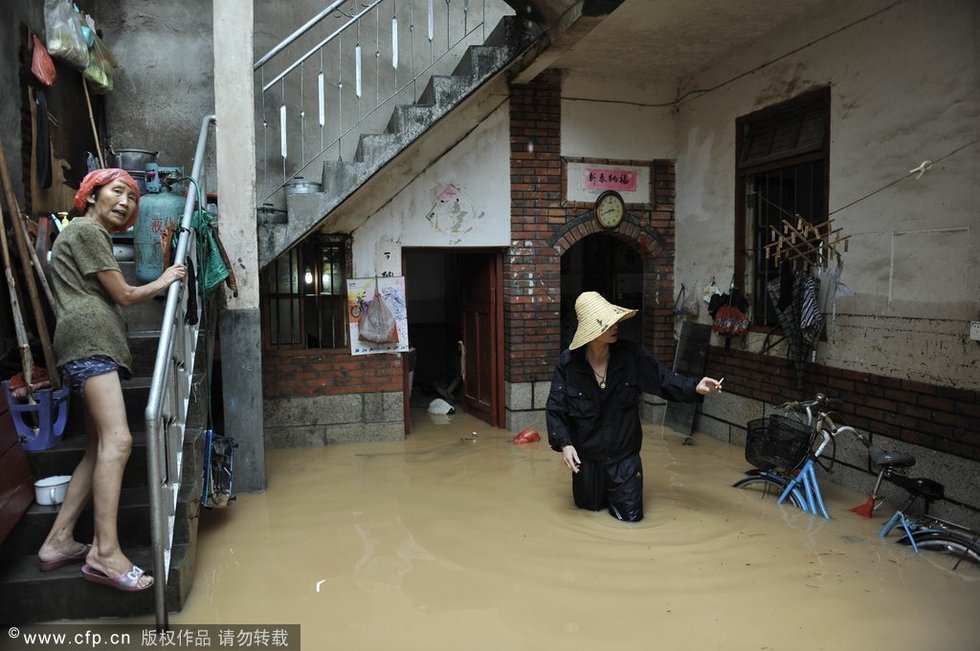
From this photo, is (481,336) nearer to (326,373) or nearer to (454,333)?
(326,373)

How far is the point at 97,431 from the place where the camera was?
323 centimetres

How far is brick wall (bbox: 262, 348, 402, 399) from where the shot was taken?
22.3 ft

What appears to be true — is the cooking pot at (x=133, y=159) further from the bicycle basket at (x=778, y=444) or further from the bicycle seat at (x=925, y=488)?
the bicycle seat at (x=925, y=488)

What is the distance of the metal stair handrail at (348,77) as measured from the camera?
681cm

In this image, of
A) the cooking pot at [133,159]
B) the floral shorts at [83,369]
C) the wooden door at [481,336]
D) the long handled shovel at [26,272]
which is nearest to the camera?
the floral shorts at [83,369]

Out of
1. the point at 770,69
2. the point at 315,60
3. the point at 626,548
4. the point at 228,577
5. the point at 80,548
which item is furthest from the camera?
the point at 315,60

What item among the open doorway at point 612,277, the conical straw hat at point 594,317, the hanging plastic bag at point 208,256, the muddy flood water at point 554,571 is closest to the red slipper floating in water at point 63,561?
the muddy flood water at point 554,571

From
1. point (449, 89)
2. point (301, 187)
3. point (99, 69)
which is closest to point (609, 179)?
point (449, 89)

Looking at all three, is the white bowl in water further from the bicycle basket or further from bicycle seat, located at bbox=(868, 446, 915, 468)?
bicycle seat, located at bbox=(868, 446, 915, 468)

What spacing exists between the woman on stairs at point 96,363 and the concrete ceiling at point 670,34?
408 centimetres

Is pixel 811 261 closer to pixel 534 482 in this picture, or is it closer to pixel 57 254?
pixel 534 482

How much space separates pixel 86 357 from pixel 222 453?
1.73 metres

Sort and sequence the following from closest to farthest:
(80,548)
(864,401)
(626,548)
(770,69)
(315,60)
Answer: (80,548), (626,548), (864,401), (770,69), (315,60)

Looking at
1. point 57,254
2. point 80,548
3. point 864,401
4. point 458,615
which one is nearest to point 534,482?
point 458,615
